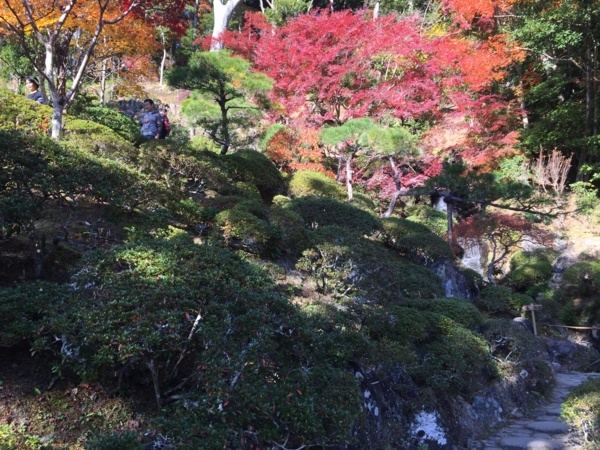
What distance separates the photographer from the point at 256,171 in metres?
9.51

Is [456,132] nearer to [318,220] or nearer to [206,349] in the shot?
[318,220]

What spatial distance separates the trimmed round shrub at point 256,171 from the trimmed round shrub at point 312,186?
313mm

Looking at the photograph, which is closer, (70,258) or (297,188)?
(70,258)

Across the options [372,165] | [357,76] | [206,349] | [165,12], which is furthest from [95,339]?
[357,76]

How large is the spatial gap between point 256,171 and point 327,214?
2383 millimetres

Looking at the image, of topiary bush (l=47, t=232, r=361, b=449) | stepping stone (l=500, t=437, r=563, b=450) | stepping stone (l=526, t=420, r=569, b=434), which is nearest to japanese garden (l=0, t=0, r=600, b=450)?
topiary bush (l=47, t=232, r=361, b=449)

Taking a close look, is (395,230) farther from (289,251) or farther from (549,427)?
(549,427)

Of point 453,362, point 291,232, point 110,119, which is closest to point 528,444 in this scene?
point 453,362

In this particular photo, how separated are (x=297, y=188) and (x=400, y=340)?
549cm

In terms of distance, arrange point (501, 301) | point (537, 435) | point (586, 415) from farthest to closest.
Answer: point (501, 301), point (537, 435), point (586, 415)

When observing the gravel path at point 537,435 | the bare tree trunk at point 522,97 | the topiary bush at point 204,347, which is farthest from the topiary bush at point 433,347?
the bare tree trunk at point 522,97

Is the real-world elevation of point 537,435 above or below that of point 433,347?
below

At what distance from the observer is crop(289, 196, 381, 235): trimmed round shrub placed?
771cm

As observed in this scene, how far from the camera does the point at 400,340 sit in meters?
5.29
